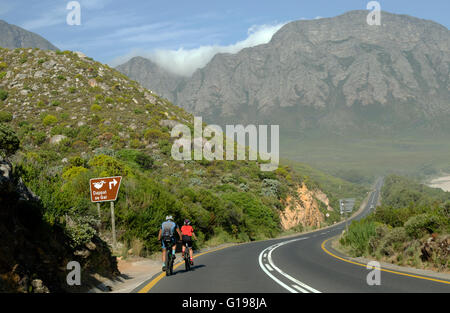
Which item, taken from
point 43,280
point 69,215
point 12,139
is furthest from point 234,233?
point 43,280

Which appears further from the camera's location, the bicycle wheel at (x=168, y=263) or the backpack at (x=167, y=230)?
the backpack at (x=167, y=230)

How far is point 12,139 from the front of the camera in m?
16.8

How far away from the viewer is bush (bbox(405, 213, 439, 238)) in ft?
49.8

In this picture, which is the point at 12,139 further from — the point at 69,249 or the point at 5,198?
the point at 5,198

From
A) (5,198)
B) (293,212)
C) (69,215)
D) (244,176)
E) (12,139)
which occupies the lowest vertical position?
(293,212)

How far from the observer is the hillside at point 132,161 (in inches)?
824

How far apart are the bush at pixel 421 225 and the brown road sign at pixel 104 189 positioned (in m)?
10.9

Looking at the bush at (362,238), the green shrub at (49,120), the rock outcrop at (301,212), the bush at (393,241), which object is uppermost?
the green shrub at (49,120)

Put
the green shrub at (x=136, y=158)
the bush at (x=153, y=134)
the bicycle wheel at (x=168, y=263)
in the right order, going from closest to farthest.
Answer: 1. the bicycle wheel at (x=168, y=263)
2. the green shrub at (x=136, y=158)
3. the bush at (x=153, y=134)

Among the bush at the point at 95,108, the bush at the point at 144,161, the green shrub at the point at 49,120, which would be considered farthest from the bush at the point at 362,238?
the bush at the point at 95,108

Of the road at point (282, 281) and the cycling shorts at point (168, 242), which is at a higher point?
the cycling shorts at point (168, 242)

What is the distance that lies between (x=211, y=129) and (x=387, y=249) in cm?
5410

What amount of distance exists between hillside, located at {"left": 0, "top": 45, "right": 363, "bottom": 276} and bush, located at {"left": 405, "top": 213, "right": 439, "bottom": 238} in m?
10.6

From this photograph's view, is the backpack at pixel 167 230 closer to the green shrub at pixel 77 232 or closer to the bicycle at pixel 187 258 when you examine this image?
the bicycle at pixel 187 258
